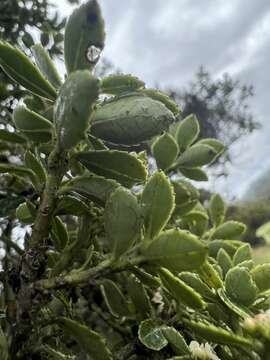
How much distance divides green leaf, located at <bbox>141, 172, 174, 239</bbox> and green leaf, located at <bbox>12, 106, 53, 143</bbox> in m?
0.20

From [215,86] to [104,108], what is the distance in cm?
869

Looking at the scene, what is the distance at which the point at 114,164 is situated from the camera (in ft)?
2.35

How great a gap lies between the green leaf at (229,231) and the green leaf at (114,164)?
622 mm

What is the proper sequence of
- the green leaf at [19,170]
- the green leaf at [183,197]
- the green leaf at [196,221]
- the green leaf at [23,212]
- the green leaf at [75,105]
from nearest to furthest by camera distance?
the green leaf at [75,105] < the green leaf at [19,170] < the green leaf at [23,212] < the green leaf at [183,197] < the green leaf at [196,221]

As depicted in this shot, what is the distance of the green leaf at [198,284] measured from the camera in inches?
29.2

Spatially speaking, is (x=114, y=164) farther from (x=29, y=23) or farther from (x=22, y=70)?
(x=29, y=23)

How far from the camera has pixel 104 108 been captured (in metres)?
0.69

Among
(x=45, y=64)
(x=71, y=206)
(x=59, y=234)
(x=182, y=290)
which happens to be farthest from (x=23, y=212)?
(x=182, y=290)

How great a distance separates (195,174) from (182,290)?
0.64 meters

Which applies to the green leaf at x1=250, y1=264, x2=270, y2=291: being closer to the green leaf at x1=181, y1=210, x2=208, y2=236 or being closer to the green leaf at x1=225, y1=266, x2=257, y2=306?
the green leaf at x1=225, y1=266, x2=257, y2=306

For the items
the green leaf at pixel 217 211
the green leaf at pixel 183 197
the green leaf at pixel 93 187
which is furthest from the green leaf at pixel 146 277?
the green leaf at pixel 217 211

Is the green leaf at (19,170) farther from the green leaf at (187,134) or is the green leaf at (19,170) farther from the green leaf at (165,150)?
the green leaf at (187,134)

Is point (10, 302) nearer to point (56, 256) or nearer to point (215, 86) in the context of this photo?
point (56, 256)

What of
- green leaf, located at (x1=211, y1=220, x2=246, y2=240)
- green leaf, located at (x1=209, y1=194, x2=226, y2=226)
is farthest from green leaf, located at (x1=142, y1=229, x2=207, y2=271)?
green leaf, located at (x1=209, y1=194, x2=226, y2=226)
